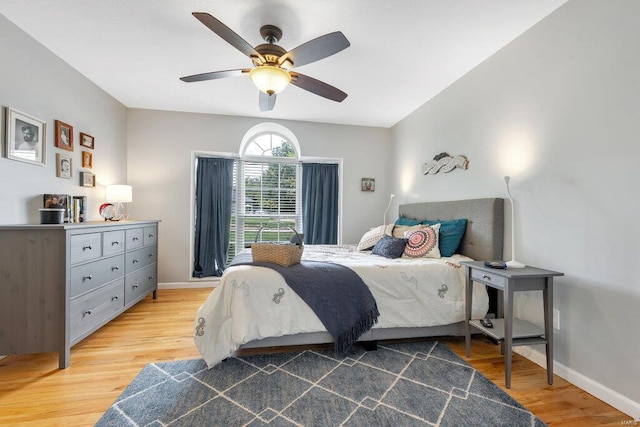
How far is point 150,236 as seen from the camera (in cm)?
333

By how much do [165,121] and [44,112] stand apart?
1515 mm

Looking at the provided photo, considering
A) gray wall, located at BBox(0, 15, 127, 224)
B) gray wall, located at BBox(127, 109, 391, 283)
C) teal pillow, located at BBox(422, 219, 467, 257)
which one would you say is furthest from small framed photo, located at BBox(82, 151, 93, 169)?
teal pillow, located at BBox(422, 219, 467, 257)

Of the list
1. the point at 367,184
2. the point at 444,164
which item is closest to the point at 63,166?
the point at 367,184

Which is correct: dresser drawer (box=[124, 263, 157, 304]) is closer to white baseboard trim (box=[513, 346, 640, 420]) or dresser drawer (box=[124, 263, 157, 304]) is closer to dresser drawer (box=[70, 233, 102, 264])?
dresser drawer (box=[70, 233, 102, 264])

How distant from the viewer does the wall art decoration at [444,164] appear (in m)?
2.84

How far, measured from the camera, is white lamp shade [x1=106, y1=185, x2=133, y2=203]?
3.19 meters

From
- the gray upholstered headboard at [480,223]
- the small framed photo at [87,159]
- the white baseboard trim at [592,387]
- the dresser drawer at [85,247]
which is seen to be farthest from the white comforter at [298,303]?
the small framed photo at [87,159]

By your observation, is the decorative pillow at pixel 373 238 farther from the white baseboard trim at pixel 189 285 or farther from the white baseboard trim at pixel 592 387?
the white baseboard trim at pixel 189 285

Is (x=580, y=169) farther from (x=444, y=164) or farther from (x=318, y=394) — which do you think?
(x=318, y=394)

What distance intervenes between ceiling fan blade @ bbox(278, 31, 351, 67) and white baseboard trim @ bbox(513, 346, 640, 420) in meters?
2.54

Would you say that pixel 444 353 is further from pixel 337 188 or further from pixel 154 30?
pixel 154 30

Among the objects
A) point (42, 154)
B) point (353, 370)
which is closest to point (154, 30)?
point (42, 154)

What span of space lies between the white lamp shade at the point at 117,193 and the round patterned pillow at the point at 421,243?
10.5 ft

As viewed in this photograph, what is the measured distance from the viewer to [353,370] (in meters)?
Result: 1.92
